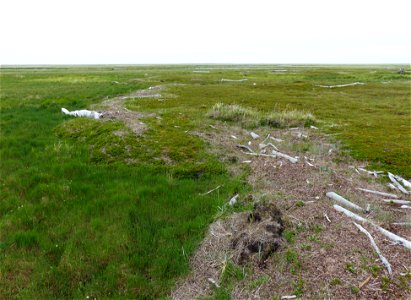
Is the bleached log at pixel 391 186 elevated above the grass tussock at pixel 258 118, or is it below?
below

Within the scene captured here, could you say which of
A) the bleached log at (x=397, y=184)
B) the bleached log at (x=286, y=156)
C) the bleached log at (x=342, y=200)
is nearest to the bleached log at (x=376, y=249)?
the bleached log at (x=342, y=200)

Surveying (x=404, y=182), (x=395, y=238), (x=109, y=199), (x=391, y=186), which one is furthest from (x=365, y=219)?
(x=109, y=199)

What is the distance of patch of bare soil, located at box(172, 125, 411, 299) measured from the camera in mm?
5289

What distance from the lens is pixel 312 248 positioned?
6160mm

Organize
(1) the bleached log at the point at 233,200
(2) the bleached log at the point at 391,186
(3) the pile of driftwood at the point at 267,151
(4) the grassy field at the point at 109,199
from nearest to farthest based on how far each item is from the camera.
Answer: (4) the grassy field at the point at 109,199, (1) the bleached log at the point at 233,200, (2) the bleached log at the point at 391,186, (3) the pile of driftwood at the point at 267,151

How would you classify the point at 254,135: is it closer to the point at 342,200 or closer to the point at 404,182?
the point at 404,182

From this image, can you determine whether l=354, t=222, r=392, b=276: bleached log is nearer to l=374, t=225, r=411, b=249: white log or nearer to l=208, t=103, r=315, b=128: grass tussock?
l=374, t=225, r=411, b=249: white log

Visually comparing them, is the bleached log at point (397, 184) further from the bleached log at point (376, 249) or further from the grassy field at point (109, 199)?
the bleached log at point (376, 249)

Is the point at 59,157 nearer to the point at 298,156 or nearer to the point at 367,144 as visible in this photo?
the point at 298,156

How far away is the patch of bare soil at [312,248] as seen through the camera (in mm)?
5289

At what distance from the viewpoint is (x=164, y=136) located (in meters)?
15.0

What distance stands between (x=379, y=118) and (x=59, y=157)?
70.5ft

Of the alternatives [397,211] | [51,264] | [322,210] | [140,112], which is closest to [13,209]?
[51,264]

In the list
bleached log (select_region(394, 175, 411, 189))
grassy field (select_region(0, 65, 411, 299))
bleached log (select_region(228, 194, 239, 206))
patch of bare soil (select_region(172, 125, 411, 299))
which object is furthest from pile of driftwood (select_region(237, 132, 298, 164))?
bleached log (select_region(228, 194, 239, 206))
